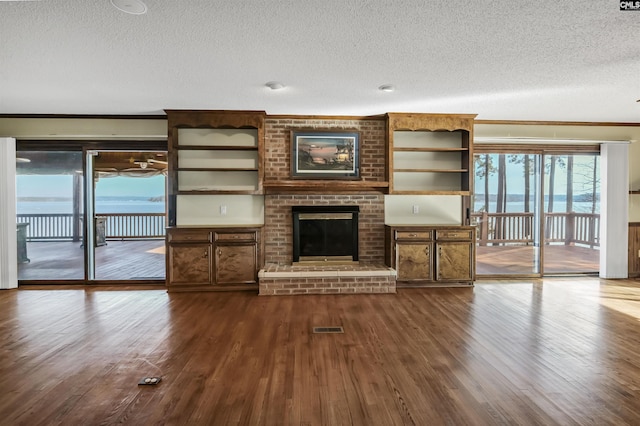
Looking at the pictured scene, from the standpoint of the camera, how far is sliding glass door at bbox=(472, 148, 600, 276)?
527cm

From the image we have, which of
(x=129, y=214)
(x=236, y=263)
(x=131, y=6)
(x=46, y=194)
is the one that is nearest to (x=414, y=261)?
(x=236, y=263)

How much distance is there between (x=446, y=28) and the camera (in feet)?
7.73

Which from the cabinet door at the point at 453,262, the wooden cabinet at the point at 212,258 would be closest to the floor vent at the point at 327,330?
the wooden cabinet at the point at 212,258

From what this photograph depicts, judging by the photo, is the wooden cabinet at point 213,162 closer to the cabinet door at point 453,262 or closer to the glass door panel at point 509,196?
the cabinet door at point 453,262

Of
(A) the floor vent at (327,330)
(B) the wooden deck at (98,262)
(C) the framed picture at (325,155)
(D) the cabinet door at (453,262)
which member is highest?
(C) the framed picture at (325,155)

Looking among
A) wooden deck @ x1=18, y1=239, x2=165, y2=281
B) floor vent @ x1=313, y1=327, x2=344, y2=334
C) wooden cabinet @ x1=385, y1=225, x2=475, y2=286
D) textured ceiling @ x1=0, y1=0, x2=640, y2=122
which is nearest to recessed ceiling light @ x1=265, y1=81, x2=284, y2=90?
textured ceiling @ x1=0, y1=0, x2=640, y2=122

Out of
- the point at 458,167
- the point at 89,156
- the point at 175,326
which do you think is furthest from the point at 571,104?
the point at 89,156

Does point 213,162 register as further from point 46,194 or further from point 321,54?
point 46,194

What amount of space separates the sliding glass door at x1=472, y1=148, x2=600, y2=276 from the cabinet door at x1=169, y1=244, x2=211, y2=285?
4143 mm

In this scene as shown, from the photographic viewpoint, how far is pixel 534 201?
17.3 feet

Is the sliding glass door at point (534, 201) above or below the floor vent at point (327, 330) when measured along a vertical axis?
above

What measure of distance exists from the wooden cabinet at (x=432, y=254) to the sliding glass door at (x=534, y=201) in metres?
0.76

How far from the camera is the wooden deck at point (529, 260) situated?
17.9 feet

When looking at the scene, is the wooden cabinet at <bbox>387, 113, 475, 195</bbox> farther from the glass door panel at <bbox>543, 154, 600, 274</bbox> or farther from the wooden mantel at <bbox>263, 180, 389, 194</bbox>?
the glass door panel at <bbox>543, 154, 600, 274</bbox>
